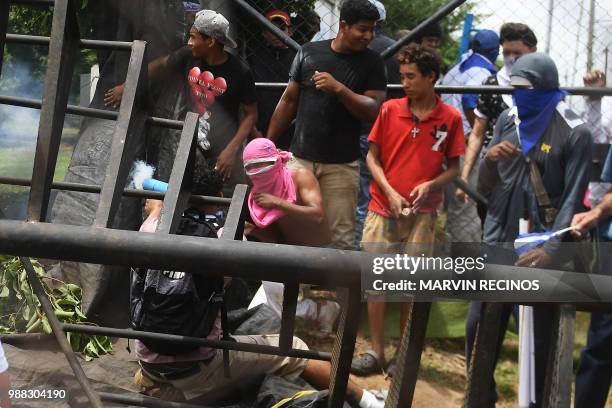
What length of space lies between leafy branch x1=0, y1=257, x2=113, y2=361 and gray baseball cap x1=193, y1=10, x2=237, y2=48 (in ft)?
5.16

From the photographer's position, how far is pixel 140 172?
4285 millimetres

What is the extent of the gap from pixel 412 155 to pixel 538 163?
0.73 meters

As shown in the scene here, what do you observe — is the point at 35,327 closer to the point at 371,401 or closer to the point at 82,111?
the point at 82,111

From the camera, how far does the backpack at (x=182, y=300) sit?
3.46m

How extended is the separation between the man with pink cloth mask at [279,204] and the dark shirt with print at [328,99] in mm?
187

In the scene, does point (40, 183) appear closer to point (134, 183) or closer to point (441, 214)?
point (134, 183)

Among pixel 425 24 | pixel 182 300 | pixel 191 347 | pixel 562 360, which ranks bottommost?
pixel 191 347

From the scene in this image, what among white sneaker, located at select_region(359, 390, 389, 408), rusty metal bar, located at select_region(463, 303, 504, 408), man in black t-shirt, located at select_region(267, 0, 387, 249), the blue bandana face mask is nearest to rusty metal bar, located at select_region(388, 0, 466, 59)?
man in black t-shirt, located at select_region(267, 0, 387, 249)

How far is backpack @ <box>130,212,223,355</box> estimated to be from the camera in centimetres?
346

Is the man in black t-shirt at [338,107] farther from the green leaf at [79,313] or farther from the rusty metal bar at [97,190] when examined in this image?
the rusty metal bar at [97,190]

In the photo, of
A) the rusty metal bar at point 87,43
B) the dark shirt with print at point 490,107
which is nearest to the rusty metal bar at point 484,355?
the rusty metal bar at point 87,43

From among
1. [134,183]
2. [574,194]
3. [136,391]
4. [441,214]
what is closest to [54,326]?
[136,391]

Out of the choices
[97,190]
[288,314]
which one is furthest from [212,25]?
[288,314]

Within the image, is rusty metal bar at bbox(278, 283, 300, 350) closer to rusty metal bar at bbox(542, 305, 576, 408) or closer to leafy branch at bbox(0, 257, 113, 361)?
rusty metal bar at bbox(542, 305, 576, 408)
